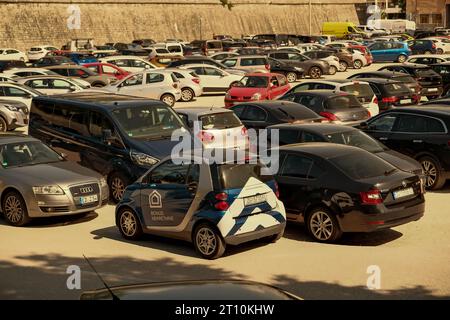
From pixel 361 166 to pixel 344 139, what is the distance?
2.86 m

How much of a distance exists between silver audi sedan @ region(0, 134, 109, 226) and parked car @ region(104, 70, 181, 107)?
17.2 meters

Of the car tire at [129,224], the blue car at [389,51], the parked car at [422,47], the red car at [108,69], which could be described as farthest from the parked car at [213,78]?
the car tire at [129,224]

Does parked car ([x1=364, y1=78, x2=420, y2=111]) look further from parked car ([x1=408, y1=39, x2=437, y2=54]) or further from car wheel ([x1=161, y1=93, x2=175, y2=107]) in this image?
parked car ([x1=408, y1=39, x2=437, y2=54])

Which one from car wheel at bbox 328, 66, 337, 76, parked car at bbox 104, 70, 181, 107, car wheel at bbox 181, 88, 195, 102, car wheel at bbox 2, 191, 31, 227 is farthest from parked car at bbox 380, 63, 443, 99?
car wheel at bbox 2, 191, 31, 227

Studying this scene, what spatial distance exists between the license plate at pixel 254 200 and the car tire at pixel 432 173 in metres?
5.58

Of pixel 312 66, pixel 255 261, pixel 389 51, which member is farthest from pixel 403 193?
pixel 389 51

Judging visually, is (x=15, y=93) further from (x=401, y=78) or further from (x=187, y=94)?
(x=401, y=78)

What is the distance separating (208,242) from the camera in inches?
429

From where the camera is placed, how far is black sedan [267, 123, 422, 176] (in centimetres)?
1445

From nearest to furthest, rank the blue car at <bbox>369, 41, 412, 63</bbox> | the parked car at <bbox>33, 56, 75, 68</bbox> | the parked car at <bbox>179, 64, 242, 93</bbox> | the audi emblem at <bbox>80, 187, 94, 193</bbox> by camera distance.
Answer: the audi emblem at <bbox>80, 187, 94, 193</bbox>
the parked car at <bbox>179, 64, 242, 93</bbox>
the parked car at <bbox>33, 56, 75, 68</bbox>
the blue car at <bbox>369, 41, 412, 63</bbox>

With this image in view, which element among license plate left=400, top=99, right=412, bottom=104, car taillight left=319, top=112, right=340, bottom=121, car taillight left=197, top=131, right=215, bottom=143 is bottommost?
license plate left=400, top=99, right=412, bottom=104
